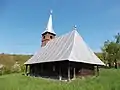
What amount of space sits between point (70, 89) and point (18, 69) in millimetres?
41922

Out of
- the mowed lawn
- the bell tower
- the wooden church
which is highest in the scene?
the bell tower

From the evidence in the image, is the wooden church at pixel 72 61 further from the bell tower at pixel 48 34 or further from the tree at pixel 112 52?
the tree at pixel 112 52

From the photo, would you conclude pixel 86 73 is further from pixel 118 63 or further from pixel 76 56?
pixel 118 63

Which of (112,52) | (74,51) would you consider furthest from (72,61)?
(112,52)

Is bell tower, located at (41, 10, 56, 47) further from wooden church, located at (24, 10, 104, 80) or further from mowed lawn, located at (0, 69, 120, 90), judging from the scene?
mowed lawn, located at (0, 69, 120, 90)

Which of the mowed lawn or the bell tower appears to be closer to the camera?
the mowed lawn

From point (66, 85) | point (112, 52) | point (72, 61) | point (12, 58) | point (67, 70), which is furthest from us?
point (12, 58)

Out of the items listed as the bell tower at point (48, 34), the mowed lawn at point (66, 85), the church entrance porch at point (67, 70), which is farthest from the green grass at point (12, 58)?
the mowed lawn at point (66, 85)

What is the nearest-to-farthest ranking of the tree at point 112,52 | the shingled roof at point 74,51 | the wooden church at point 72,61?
the shingled roof at point 74,51
the wooden church at point 72,61
the tree at point 112,52

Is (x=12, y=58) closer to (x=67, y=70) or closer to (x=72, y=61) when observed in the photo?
(x=67, y=70)

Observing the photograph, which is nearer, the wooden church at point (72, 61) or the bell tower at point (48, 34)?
the wooden church at point (72, 61)

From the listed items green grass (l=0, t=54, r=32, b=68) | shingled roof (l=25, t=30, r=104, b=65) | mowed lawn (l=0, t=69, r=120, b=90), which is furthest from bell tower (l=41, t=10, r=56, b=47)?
green grass (l=0, t=54, r=32, b=68)

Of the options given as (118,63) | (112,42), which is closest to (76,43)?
(112,42)

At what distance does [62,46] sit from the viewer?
31000mm
